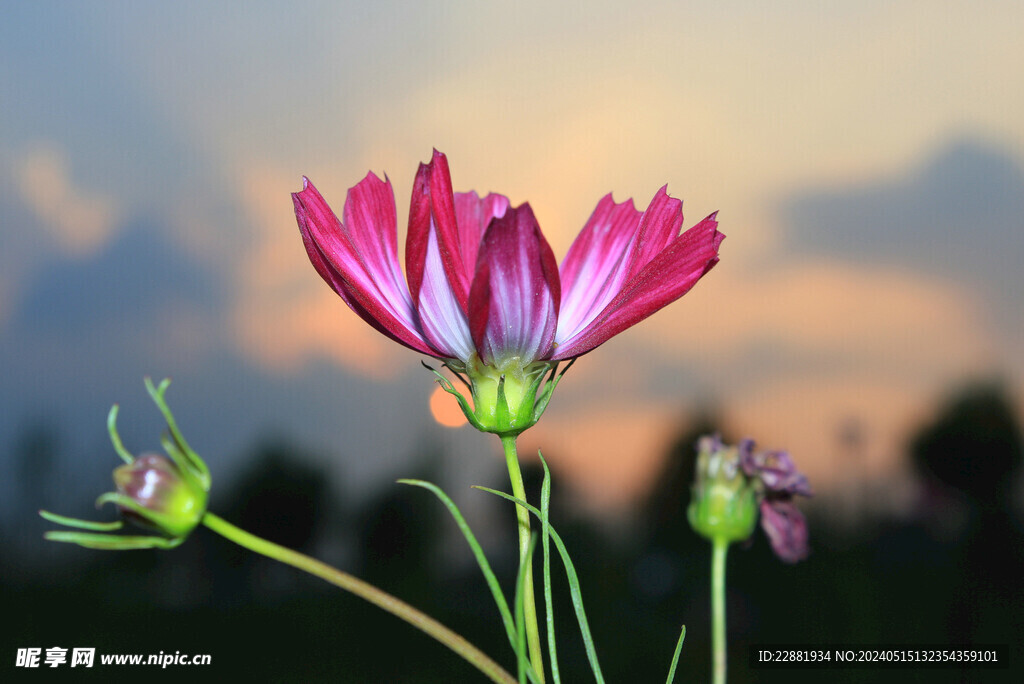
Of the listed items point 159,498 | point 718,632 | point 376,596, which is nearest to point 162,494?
point 159,498

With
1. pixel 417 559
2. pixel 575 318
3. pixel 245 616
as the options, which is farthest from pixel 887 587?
pixel 575 318

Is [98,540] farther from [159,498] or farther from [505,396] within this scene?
[505,396]

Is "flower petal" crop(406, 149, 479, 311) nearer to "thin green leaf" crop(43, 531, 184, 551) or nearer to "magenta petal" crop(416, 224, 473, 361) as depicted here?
"magenta petal" crop(416, 224, 473, 361)

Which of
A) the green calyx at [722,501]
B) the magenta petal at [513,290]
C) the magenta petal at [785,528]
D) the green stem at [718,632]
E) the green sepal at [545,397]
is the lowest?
the green stem at [718,632]

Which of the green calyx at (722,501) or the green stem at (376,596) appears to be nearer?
the green stem at (376,596)

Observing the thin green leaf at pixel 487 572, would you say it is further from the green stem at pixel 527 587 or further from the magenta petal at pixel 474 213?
the magenta petal at pixel 474 213

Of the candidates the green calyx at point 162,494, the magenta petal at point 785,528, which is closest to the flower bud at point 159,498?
the green calyx at point 162,494

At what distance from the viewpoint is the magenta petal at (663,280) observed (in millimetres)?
574

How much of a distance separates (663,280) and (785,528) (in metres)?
0.16

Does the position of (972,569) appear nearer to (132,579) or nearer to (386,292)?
(132,579)

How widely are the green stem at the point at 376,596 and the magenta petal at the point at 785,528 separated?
19cm

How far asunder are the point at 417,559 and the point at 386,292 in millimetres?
9188

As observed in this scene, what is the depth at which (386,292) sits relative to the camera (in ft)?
2.06

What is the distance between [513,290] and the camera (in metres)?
0.58
